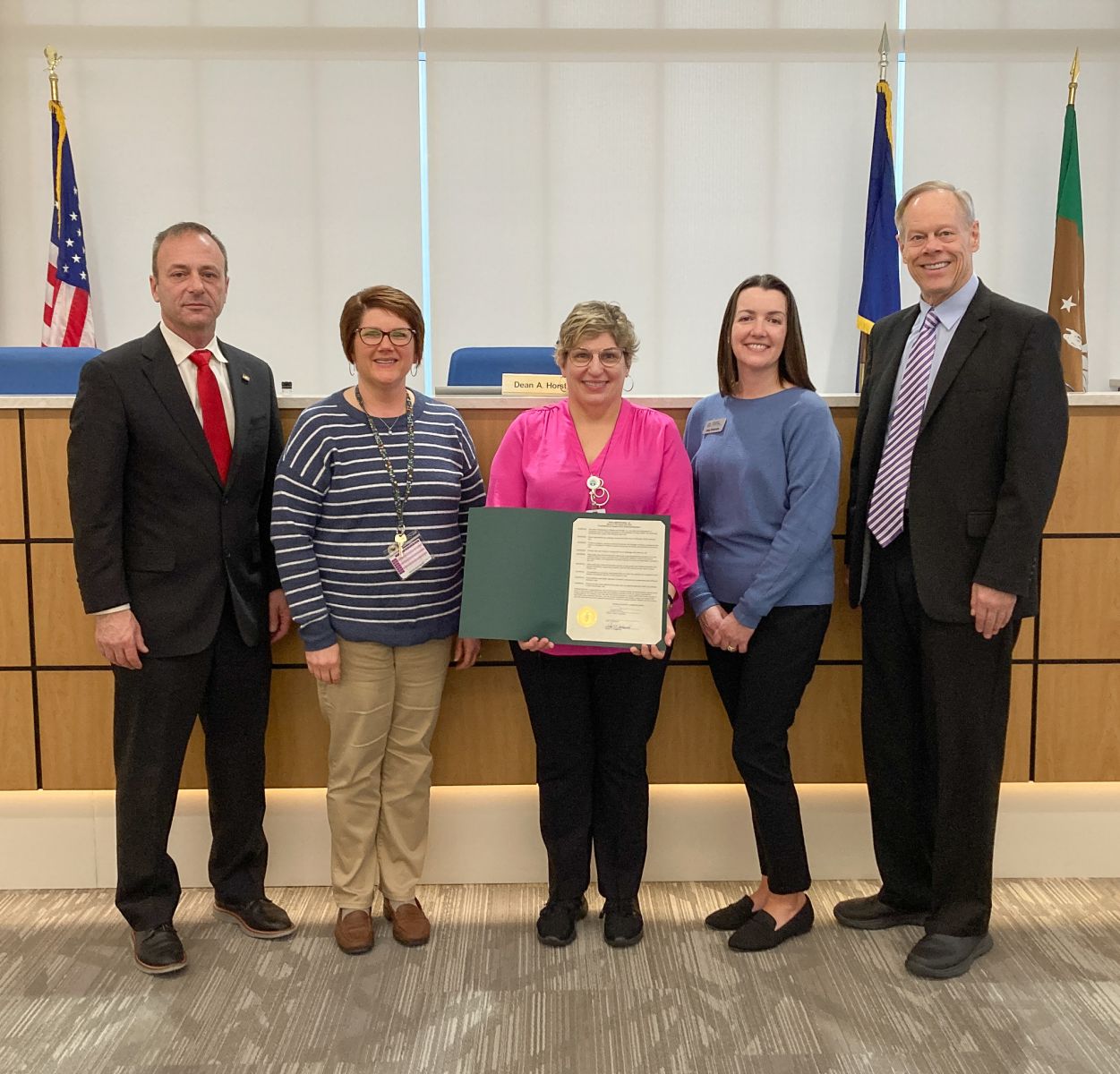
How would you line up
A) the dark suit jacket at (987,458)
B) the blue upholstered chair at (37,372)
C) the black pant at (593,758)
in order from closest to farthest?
the dark suit jacket at (987,458)
the black pant at (593,758)
the blue upholstered chair at (37,372)

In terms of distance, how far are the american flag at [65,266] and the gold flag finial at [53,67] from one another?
90 mm

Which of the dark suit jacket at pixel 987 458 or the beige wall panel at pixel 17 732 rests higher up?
the dark suit jacket at pixel 987 458

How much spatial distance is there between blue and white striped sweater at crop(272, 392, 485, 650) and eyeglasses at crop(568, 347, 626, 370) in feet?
1.26

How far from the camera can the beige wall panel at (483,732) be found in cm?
256

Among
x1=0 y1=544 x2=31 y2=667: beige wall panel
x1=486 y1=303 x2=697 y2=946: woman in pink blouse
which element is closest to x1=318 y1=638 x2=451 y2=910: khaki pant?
x1=486 y1=303 x2=697 y2=946: woman in pink blouse

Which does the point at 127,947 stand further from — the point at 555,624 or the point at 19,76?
the point at 19,76

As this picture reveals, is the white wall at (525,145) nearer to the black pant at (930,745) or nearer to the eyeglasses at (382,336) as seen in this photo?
the eyeglasses at (382,336)

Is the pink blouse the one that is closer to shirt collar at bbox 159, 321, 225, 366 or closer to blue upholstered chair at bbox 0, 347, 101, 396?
shirt collar at bbox 159, 321, 225, 366

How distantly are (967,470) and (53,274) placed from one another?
4.99 metres

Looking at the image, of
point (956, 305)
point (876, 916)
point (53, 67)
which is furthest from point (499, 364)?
point (53, 67)

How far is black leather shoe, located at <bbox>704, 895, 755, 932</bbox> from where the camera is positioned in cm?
232

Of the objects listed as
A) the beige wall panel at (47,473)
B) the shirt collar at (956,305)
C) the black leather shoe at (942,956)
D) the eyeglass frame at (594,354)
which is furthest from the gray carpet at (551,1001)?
the shirt collar at (956,305)

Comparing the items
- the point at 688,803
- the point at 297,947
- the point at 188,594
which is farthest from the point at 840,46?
the point at 297,947

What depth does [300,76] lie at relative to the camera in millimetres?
5180
